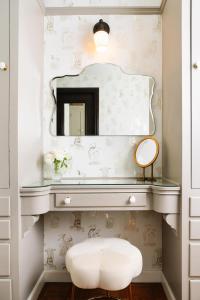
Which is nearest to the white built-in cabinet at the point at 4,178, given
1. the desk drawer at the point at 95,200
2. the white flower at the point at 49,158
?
the desk drawer at the point at 95,200

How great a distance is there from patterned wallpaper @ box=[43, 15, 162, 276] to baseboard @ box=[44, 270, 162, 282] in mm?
44

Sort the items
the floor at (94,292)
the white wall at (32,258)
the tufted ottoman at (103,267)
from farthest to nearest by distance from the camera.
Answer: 1. the floor at (94,292)
2. the white wall at (32,258)
3. the tufted ottoman at (103,267)

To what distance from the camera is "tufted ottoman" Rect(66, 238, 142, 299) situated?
1404 mm

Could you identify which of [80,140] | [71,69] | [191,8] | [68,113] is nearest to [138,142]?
[80,140]

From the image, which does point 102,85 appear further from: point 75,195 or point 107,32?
point 75,195

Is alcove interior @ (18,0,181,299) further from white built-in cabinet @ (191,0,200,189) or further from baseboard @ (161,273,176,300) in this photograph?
white built-in cabinet @ (191,0,200,189)

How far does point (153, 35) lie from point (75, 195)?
155 centimetres

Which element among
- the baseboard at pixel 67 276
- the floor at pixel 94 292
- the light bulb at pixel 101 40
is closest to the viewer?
the floor at pixel 94 292

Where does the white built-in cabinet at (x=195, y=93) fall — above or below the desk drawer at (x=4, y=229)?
above

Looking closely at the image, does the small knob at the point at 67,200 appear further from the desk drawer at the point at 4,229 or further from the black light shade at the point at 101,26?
the black light shade at the point at 101,26

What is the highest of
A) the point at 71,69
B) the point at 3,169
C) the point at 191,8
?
the point at 191,8

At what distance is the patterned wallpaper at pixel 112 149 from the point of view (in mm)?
2252

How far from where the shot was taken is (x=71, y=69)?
2.26 metres

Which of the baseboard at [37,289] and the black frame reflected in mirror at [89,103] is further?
the black frame reflected in mirror at [89,103]
